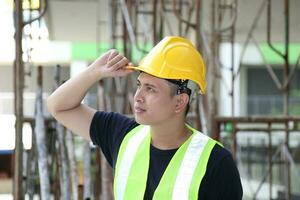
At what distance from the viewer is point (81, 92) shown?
2402mm

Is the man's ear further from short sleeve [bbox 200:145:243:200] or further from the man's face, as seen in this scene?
short sleeve [bbox 200:145:243:200]

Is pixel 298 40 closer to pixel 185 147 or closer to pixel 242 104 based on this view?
pixel 242 104

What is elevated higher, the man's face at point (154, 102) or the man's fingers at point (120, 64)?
the man's fingers at point (120, 64)

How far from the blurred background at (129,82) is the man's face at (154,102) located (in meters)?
0.98

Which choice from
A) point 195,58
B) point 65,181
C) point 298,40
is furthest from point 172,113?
point 298,40

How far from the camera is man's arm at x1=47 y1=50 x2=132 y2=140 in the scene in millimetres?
2352

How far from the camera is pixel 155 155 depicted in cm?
219

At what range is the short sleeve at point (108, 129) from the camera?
2.41 m

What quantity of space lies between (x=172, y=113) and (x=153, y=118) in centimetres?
9

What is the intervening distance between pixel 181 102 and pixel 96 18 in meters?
13.4

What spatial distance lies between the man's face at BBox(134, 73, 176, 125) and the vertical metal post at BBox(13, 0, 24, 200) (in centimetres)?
137

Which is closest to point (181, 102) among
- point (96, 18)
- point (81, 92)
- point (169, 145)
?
point (169, 145)

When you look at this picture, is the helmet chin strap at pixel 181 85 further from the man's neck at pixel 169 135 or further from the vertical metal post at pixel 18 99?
the vertical metal post at pixel 18 99

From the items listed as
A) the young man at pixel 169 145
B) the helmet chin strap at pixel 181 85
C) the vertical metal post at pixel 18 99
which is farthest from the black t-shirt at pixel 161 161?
the vertical metal post at pixel 18 99
